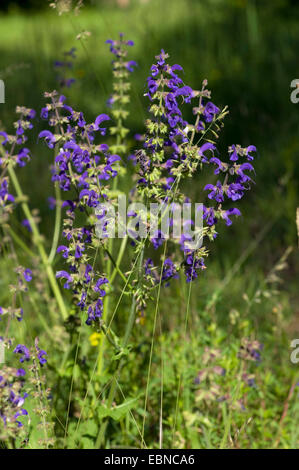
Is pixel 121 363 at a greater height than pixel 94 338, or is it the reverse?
pixel 94 338

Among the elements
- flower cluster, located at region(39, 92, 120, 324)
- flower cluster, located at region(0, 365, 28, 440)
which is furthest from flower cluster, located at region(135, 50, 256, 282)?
flower cluster, located at region(0, 365, 28, 440)

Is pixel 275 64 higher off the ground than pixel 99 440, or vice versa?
pixel 275 64

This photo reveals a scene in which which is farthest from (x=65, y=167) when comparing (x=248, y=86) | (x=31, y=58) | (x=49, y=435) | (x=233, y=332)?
(x=31, y=58)

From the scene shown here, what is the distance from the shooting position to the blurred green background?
3707 millimetres

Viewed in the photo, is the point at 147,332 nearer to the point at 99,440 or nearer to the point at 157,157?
the point at 99,440

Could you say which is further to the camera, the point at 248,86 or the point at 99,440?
the point at 248,86

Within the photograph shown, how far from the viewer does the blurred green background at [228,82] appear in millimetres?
3707

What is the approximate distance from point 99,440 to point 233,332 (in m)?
1.09

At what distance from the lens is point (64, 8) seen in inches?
87.5

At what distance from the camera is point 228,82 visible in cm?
532

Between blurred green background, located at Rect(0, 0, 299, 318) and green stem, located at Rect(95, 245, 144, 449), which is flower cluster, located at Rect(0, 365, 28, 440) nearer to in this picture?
green stem, located at Rect(95, 245, 144, 449)

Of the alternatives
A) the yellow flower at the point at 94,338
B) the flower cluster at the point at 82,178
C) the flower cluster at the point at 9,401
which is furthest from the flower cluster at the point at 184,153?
the yellow flower at the point at 94,338

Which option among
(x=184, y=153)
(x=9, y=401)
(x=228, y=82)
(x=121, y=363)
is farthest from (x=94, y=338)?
(x=228, y=82)

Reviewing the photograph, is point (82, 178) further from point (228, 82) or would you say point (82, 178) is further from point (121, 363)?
point (228, 82)
